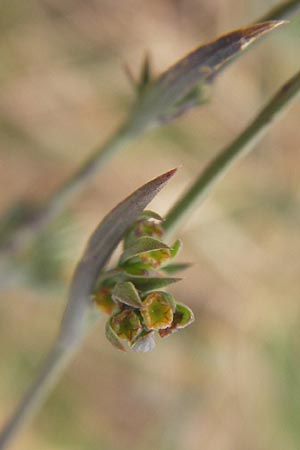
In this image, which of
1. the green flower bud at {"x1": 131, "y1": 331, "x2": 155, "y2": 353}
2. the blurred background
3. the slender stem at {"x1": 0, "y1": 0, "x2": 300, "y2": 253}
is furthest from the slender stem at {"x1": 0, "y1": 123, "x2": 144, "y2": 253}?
the blurred background

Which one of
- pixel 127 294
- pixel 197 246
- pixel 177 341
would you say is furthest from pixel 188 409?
pixel 127 294

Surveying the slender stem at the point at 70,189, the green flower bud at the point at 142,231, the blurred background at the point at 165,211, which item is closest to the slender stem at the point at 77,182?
the slender stem at the point at 70,189

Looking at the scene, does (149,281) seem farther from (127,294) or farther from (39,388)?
(39,388)

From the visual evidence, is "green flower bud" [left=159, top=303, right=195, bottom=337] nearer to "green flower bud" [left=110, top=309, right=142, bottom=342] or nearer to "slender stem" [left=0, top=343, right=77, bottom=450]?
"green flower bud" [left=110, top=309, right=142, bottom=342]

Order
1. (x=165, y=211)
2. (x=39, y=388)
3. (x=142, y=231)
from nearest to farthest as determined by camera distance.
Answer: (x=142, y=231)
(x=39, y=388)
(x=165, y=211)

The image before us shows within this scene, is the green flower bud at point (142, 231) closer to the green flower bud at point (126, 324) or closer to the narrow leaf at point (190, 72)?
the green flower bud at point (126, 324)

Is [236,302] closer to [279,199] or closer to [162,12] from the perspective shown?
[279,199]

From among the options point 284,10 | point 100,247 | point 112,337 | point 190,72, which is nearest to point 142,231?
point 100,247
